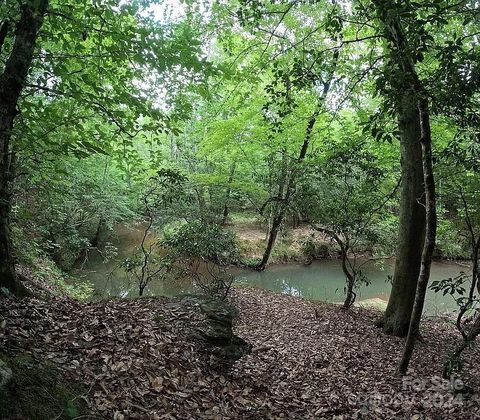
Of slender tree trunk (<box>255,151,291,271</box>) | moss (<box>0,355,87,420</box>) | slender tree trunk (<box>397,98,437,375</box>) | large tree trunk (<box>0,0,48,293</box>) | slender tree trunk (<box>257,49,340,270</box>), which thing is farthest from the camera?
slender tree trunk (<box>255,151,291,271</box>)

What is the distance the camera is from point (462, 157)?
172 inches

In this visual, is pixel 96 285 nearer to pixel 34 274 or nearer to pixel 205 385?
pixel 34 274

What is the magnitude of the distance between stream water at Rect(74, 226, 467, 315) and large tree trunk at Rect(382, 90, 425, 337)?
3.99 m

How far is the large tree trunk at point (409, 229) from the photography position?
23.6 feet

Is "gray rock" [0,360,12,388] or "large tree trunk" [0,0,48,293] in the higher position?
"large tree trunk" [0,0,48,293]

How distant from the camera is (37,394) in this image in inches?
94.4

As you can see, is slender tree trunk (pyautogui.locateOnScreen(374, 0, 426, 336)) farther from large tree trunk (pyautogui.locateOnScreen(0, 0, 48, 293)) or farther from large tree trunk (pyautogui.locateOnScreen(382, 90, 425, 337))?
large tree trunk (pyautogui.locateOnScreen(0, 0, 48, 293))

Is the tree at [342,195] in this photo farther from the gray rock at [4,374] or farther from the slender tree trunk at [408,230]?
the gray rock at [4,374]

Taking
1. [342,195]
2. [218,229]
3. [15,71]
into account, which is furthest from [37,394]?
[342,195]

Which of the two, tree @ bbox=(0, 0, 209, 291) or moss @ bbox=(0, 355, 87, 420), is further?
tree @ bbox=(0, 0, 209, 291)

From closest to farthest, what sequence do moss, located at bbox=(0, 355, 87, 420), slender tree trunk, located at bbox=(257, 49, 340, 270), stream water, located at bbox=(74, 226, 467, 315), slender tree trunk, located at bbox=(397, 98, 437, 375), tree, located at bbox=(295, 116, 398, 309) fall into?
moss, located at bbox=(0, 355, 87, 420), slender tree trunk, located at bbox=(397, 98, 437, 375), tree, located at bbox=(295, 116, 398, 309), slender tree trunk, located at bbox=(257, 49, 340, 270), stream water, located at bbox=(74, 226, 467, 315)

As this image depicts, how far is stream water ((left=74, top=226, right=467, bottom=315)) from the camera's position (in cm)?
1332

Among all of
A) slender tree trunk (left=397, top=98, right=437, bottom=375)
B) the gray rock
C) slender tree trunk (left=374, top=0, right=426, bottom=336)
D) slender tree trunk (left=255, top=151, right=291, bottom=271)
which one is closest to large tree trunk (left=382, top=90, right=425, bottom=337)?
slender tree trunk (left=374, top=0, right=426, bottom=336)

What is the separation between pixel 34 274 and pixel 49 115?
5725 mm
